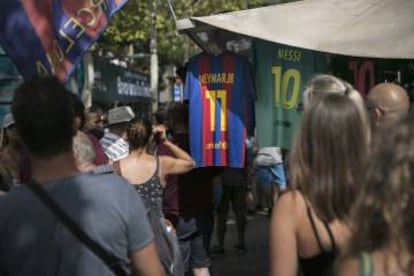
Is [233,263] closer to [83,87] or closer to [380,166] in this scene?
[83,87]

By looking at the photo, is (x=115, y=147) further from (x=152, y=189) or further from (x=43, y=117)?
(x=43, y=117)

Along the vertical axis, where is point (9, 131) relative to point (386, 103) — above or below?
below

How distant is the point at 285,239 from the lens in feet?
9.50

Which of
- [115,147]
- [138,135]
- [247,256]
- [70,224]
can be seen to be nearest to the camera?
[70,224]

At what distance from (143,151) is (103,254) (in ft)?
11.0

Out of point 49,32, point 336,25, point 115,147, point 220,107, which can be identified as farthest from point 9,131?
point 336,25

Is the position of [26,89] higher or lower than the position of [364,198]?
higher

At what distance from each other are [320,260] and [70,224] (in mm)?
903

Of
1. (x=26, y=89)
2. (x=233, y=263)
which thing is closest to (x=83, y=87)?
(x=233, y=263)

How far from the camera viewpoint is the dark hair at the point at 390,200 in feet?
6.11

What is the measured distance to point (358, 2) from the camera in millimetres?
5809

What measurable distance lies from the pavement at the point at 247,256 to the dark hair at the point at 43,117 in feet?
20.5

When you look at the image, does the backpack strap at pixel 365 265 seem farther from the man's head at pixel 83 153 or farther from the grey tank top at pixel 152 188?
the grey tank top at pixel 152 188

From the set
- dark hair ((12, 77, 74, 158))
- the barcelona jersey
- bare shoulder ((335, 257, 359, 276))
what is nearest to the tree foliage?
the barcelona jersey
